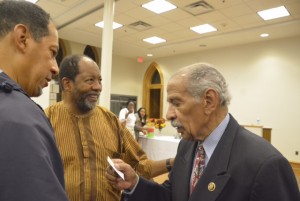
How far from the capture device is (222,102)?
1.17 m

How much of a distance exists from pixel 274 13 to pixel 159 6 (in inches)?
98.3

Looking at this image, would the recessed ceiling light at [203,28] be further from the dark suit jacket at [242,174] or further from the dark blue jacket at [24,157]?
the dark blue jacket at [24,157]

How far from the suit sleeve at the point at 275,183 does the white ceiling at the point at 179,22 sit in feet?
15.9

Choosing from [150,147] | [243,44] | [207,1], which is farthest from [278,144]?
[207,1]

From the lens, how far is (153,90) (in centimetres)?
1108

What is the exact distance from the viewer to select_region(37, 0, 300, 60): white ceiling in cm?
549

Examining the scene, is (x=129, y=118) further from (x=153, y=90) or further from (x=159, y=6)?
(x=153, y=90)

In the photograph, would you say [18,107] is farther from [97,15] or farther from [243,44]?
[243,44]

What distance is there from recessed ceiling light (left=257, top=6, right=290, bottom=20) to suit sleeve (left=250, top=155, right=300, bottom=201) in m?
5.42

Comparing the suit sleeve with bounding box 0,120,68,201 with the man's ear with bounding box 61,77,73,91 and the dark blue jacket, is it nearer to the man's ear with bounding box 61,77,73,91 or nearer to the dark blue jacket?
the dark blue jacket

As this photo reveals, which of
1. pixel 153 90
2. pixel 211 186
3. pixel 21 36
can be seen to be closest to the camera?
pixel 21 36

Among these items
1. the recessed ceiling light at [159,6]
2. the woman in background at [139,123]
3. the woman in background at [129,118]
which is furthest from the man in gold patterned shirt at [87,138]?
the woman in background at [129,118]

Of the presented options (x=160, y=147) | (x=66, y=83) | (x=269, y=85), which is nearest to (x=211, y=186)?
(x=66, y=83)

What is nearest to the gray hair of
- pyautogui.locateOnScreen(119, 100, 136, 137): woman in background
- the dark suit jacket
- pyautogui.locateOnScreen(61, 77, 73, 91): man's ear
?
the dark suit jacket
